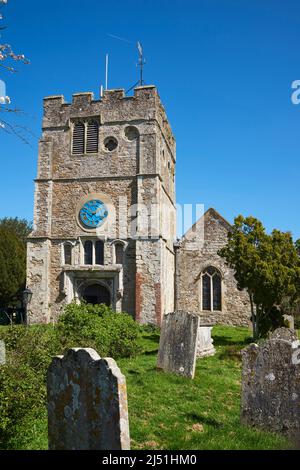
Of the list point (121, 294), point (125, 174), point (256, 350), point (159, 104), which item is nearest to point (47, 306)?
point (121, 294)

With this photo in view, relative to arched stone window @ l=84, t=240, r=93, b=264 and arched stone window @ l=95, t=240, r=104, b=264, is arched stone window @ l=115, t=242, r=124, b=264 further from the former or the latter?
arched stone window @ l=84, t=240, r=93, b=264

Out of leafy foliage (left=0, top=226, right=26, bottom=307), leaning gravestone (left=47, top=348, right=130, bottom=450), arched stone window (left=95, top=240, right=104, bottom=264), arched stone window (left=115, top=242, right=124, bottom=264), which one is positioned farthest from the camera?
leafy foliage (left=0, top=226, right=26, bottom=307)

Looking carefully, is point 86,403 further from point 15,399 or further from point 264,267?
point 264,267

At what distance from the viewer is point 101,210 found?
22.7m

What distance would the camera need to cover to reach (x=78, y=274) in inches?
878

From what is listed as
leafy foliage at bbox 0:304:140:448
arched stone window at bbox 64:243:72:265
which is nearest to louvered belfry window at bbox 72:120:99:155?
arched stone window at bbox 64:243:72:265

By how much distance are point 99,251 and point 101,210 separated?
7.24 ft

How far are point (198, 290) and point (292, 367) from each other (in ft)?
59.8

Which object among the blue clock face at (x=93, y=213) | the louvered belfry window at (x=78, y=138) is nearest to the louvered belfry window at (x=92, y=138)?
the louvered belfry window at (x=78, y=138)

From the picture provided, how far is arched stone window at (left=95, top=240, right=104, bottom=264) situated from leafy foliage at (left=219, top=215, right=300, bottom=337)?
7.57 meters

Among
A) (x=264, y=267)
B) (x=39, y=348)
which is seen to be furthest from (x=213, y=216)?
(x=39, y=348)

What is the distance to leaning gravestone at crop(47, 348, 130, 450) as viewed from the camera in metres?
4.00
